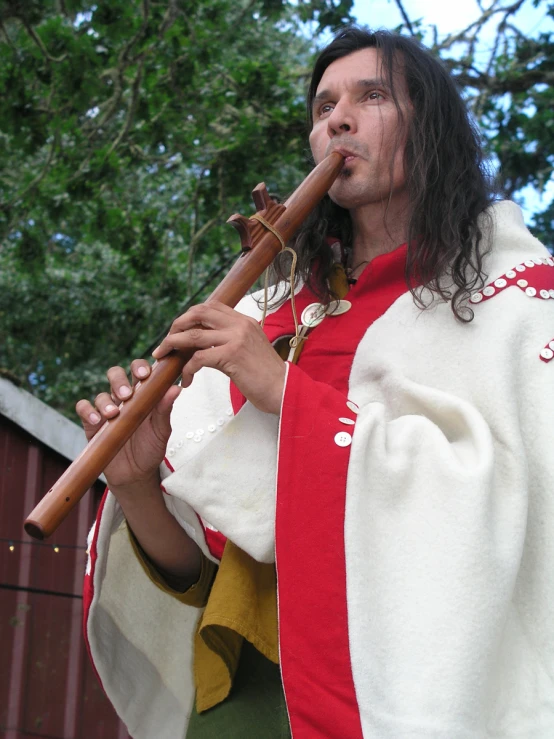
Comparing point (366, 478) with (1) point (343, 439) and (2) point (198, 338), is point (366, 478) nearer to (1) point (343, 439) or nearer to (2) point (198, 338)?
(1) point (343, 439)

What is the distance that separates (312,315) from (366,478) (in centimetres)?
60

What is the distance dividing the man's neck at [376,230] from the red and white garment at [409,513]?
25 centimetres

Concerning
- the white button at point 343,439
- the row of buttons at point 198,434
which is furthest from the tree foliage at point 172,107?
the white button at point 343,439

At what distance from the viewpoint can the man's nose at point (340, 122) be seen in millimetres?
2188

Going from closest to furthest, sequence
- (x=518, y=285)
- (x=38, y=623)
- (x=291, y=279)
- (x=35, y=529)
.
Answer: (x=35, y=529) < (x=518, y=285) < (x=291, y=279) < (x=38, y=623)

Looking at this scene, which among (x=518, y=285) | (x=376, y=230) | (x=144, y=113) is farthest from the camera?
Result: (x=144, y=113)

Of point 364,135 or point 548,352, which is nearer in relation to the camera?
point 548,352

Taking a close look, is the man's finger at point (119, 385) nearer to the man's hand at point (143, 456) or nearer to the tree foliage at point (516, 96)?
the man's hand at point (143, 456)

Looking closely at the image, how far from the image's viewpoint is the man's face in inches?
86.2

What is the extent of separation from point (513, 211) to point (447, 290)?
1.06 ft

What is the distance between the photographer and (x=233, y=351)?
5.85 feet

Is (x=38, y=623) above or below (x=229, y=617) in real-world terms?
below

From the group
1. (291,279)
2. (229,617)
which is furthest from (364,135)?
(229,617)

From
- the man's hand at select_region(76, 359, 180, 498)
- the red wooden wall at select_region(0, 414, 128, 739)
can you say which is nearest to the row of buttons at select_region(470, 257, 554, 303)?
the man's hand at select_region(76, 359, 180, 498)
